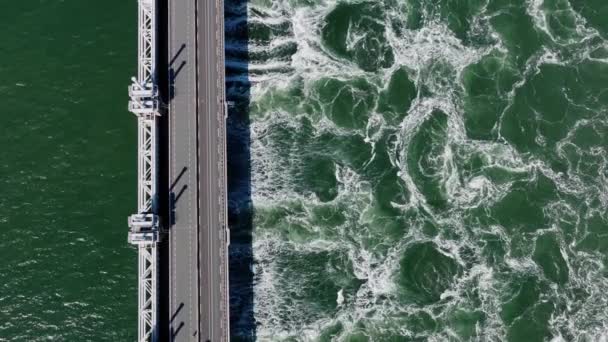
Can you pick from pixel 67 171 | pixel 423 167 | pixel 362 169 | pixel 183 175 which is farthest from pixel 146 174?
pixel 423 167

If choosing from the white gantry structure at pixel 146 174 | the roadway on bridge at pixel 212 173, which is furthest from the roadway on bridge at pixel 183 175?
the white gantry structure at pixel 146 174

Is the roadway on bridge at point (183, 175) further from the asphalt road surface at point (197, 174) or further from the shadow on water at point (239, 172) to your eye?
the shadow on water at point (239, 172)

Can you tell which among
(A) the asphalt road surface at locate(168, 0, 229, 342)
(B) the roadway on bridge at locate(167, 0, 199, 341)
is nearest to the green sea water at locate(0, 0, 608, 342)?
(A) the asphalt road surface at locate(168, 0, 229, 342)

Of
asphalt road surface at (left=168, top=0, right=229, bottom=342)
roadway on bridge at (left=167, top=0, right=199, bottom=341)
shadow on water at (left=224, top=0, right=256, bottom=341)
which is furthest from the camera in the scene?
shadow on water at (left=224, top=0, right=256, bottom=341)

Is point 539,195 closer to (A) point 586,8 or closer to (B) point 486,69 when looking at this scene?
(B) point 486,69

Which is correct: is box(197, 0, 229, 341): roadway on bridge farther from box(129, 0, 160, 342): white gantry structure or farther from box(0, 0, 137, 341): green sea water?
box(0, 0, 137, 341): green sea water

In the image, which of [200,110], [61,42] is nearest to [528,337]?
[200,110]
